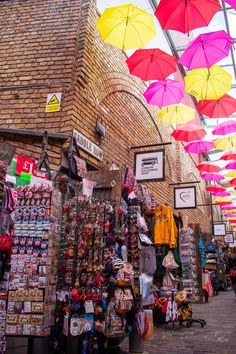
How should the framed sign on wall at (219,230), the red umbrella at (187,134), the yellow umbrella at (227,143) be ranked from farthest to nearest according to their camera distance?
1. the framed sign on wall at (219,230)
2. the yellow umbrella at (227,143)
3. the red umbrella at (187,134)

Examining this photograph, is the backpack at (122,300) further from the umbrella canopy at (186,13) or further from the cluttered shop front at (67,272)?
the umbrella canopy at (186,13)

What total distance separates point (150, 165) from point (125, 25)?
286 cm

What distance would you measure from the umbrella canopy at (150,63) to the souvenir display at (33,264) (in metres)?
4.35

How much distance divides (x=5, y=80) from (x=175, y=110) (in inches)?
210

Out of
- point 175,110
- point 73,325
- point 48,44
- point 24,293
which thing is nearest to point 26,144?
point 48,44

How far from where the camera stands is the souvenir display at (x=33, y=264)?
390cm

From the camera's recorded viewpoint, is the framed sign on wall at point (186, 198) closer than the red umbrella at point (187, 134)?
Yes

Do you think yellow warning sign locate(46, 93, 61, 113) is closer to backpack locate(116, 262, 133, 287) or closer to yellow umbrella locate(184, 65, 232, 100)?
backpack locate(116, 262, 133, 287)

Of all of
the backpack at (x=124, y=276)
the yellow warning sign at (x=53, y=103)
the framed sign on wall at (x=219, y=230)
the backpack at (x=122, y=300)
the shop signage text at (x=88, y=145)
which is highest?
the yellow warning sign at (x=53, y=103)

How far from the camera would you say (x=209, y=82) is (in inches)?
340

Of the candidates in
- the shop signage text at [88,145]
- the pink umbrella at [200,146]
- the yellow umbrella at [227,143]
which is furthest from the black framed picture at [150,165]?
the yellow umbrella at [227,143]

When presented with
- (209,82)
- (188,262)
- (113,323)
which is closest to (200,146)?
(209,82)

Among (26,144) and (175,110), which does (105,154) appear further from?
(175,110)

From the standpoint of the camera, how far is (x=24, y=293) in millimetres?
3969
